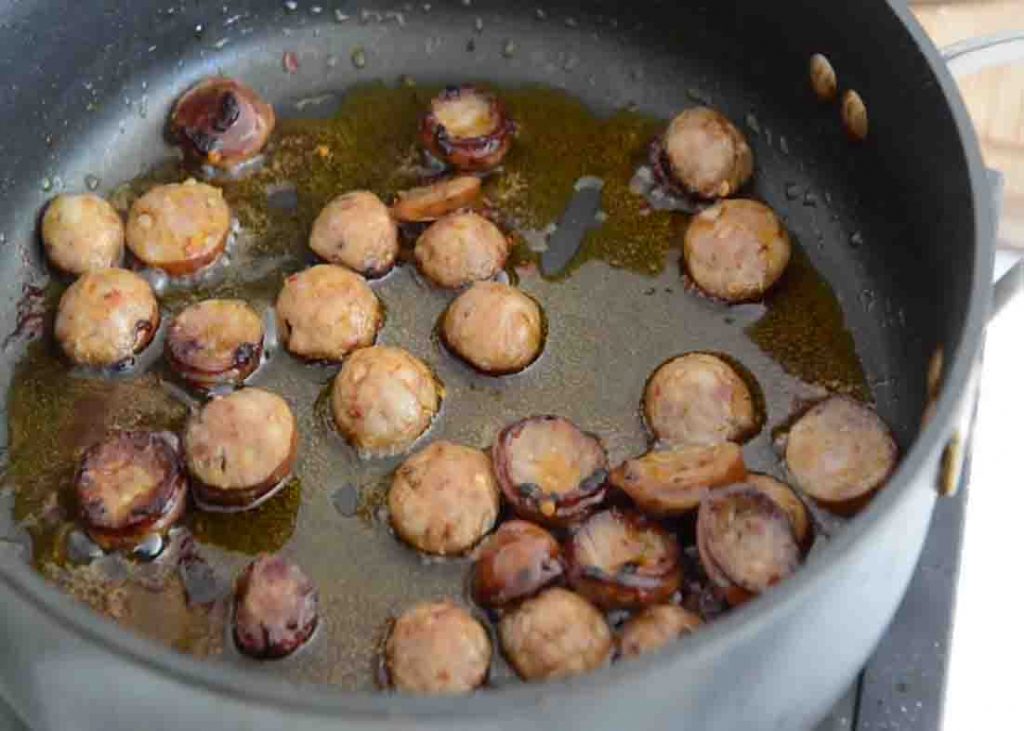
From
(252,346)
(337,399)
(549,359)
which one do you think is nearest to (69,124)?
(252,346)

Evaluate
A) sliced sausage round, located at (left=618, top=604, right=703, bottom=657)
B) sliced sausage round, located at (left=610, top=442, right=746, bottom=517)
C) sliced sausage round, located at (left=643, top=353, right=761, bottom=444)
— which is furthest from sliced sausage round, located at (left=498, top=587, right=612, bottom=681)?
sliced sausage round, located at (left=643, top=353, right=761, bottom=444)

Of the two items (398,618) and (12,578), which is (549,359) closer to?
(398,618)

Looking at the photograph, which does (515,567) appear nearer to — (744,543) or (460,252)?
(744,543)

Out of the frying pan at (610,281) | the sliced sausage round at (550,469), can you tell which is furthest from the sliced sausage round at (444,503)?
the frying pan at (610,281)

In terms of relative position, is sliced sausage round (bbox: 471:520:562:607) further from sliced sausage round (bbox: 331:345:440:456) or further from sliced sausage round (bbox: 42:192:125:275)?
sliced sausage round (bbox: 42:192:125:275)

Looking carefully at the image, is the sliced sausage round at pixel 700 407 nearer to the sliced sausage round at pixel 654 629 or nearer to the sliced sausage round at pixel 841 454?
the sliced sausage round at pixel 841 454

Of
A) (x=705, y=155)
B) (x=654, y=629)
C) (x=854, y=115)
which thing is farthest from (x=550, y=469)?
(x=854, y=115)
